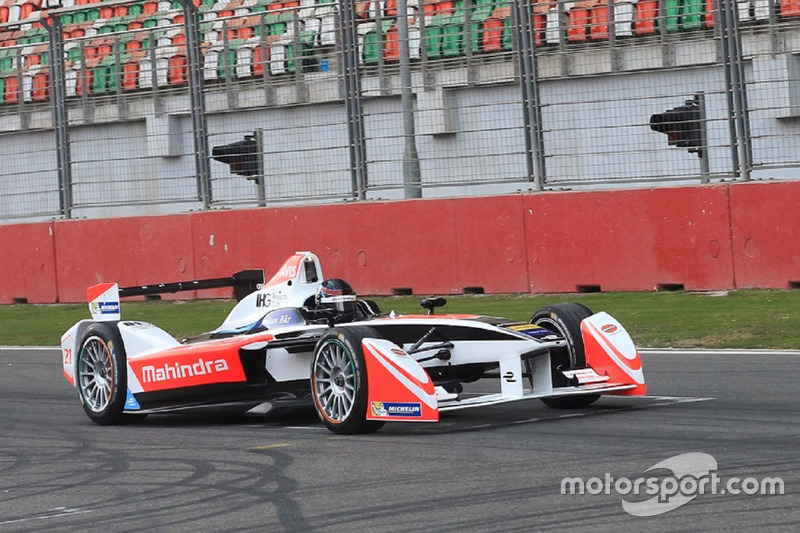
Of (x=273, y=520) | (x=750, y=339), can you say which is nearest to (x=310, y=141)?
(x=750, y=339)

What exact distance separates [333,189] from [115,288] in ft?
25.9

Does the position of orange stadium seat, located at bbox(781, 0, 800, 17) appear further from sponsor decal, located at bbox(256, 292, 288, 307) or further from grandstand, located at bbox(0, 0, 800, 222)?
sponsor decal, located at bbox(256, 292, 288, 307)

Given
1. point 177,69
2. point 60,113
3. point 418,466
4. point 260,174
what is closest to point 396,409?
point 418,466

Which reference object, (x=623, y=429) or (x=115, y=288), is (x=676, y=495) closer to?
(x=623, y=429)

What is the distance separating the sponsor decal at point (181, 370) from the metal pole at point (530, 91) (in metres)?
7.59

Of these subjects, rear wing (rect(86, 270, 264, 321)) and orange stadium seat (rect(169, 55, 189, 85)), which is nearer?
rear wing (rect(86, 270, 264, 321))

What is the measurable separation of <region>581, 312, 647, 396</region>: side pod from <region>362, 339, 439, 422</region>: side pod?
4.28ft

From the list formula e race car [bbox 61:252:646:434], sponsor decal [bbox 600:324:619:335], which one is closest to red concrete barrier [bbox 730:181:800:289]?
formula e race car [bbox 61:252:646:434]

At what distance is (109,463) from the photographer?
809 centimetres

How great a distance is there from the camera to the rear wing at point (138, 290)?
10234mm

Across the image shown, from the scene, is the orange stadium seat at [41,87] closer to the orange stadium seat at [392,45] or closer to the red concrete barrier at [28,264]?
the red concrete barrier at [28,264]

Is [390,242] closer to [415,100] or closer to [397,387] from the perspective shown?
[415,100]

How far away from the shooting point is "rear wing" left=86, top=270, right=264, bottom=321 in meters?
10.2

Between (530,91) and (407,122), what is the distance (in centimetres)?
177
